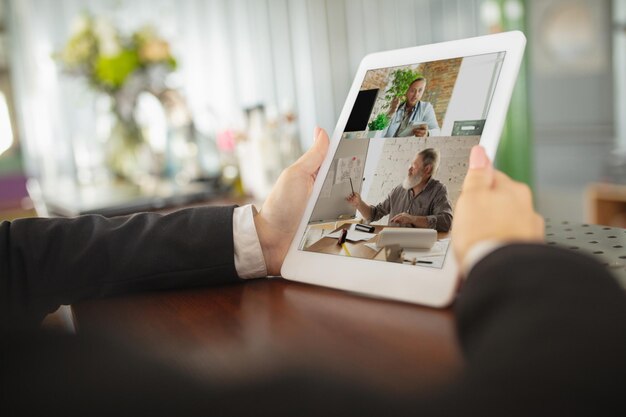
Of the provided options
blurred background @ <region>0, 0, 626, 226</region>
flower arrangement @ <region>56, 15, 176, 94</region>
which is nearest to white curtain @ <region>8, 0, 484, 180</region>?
blurred background @ <region>0, 0, 626, 226</region>

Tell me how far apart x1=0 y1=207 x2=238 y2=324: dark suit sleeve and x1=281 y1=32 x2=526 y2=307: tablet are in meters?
0.10

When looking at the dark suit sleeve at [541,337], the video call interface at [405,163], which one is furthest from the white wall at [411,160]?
the dark suit sleeve at [541,337]

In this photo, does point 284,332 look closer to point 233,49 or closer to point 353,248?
point 353,248

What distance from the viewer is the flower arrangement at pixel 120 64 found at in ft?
8.45

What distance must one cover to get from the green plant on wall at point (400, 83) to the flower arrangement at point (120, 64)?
212 centimetres

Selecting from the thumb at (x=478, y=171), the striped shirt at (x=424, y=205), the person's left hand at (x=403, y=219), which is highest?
the thumb at (x=478, y=171)

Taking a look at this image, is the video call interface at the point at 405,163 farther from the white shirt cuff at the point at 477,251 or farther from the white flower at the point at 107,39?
the white flower at the point at 107,39

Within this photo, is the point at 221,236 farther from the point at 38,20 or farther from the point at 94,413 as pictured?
the point at 38,20

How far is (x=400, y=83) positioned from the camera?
713 millimetres

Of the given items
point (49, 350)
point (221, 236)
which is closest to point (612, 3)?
point (221, 236)

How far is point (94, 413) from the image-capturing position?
11.5 inches

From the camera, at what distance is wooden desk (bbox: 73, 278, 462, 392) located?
414mm

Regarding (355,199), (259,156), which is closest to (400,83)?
(355,199)

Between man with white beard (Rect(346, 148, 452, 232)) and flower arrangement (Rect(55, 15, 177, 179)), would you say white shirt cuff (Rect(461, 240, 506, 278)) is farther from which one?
flower arrangement (Rect(55, 15, 177, 179))
